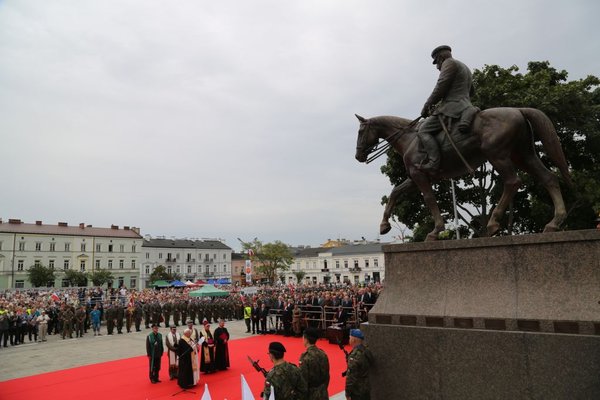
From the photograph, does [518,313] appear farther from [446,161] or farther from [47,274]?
[47,274]

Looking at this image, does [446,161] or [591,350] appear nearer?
[591,350]

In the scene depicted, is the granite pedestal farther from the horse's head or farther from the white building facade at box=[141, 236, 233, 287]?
the white building facade at box=[141, 236, 233, 287]

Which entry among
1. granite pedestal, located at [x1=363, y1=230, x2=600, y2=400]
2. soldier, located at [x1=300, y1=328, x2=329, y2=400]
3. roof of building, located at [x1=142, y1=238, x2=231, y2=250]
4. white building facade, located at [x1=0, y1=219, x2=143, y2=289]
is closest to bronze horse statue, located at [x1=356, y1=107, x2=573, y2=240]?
granite pedestal, located at [x1=363, y1=230, x2=600, y2=400]

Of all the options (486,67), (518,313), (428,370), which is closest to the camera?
(518,313)

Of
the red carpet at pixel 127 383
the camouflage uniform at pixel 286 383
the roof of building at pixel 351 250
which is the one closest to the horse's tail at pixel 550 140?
the camouflage uniform at pixel 286 383

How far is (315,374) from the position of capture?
541 centimetres

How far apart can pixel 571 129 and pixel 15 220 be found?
283 ft

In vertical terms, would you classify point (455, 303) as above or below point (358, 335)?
above

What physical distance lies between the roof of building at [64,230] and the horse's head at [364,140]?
81507 mm

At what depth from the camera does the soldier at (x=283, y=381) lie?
4715 mm

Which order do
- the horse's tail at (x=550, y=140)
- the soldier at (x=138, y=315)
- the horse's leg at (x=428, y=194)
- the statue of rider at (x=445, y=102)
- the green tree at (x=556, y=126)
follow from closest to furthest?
1. the horse's tail at (x=550, y=140)
2. the statue of rider at (x=445, y=102)
3. the horse's leg at (x=428, y=194)
4. the green tree at (x=556, y=126)
5. the soldier at (x=138, y=315)

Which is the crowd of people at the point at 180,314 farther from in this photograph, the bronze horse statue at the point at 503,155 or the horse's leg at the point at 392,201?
the bronze horse statue at the point at 503,155

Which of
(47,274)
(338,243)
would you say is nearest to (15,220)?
(47,274)

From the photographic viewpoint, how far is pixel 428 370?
Answer: 4637 millimetres
